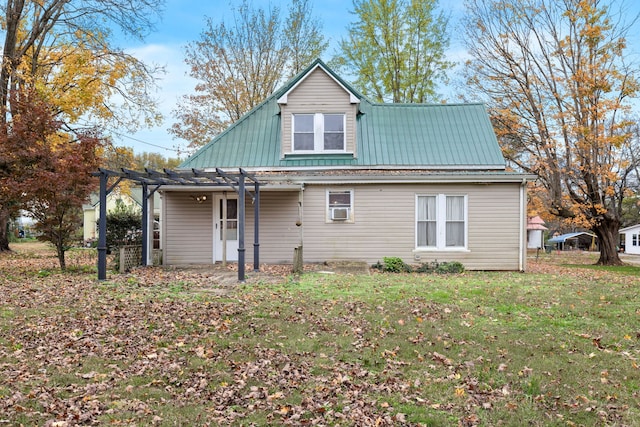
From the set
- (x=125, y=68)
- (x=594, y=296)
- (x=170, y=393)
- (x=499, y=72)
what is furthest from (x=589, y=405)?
(x=125, y=68)

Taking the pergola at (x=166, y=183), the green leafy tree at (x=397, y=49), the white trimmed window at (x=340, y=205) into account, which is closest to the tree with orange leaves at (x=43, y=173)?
the pergola at (x=166, y=183)

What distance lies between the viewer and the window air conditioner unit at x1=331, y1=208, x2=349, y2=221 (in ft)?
51.9

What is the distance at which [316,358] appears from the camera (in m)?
5.82

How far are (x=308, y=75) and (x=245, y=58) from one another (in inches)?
521

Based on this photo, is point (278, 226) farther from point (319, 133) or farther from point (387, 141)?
point (387, 141)

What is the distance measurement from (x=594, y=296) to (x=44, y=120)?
13.9 meters

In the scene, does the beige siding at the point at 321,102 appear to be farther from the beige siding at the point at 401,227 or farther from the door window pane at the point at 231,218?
the door window pane at the point at 231,218

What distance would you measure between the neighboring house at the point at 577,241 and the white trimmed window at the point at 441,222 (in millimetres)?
39760

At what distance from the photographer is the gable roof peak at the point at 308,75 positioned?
16.7 m

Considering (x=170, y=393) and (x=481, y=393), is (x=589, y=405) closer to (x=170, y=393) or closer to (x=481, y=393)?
(x=481, y=393)

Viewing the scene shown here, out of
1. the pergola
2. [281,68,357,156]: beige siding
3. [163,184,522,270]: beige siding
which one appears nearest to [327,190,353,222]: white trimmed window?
[163,184,522,270]: beige siding

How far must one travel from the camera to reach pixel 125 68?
73.7 ft

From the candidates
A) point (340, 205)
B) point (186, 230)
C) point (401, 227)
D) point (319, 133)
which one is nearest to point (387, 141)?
point (319, 133)

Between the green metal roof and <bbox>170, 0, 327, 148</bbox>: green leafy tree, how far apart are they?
10.4 meters
